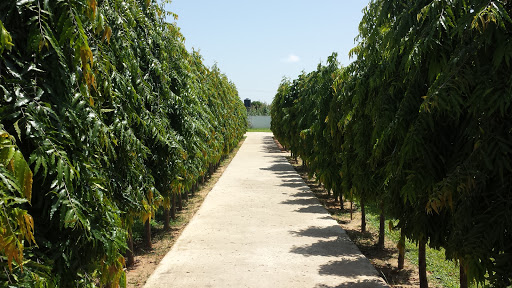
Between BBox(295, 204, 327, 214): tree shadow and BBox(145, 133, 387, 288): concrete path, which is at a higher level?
BBox(145, 133, 387, 288): concrete path

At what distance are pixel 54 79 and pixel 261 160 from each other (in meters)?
23.8

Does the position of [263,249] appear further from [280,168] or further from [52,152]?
[280,168]

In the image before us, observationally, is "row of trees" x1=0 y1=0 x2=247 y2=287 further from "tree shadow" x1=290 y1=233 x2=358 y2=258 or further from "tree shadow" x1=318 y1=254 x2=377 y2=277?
"tree shadow" x1=290 y1=233 x2=358 y2=258

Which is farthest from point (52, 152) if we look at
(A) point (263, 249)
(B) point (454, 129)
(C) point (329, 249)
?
(C) point (329, 249)

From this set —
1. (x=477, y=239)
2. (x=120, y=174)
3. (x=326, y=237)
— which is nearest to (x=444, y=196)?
(x=477, y=239)

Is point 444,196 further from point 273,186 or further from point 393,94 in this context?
point 273,186

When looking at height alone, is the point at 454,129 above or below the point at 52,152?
above

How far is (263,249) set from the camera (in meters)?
8.42

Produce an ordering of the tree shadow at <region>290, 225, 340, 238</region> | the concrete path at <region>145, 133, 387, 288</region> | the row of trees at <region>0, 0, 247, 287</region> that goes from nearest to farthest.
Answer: the row of trees at <region>0, 0, 247, 287</region> → the concrete path at <region>145, 133, 387, 288</region> → the tree shadow at <region>290, 225, 340, 238</region>

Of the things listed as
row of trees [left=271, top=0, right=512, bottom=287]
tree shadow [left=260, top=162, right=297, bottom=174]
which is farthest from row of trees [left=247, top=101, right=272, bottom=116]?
row of trees [left=271, top=0, right=512, bottom=287]

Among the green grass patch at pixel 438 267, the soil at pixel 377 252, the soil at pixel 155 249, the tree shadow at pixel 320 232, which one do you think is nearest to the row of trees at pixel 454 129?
the soil at pixel 377 252

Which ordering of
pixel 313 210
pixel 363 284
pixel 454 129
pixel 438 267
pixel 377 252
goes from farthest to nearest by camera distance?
1. pixel 313 210
2. pixel 377 252
3. pixel 438 267
4. pixel 363 284
5. pixel 454 129

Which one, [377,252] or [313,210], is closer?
[377,252]

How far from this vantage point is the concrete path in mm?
6753
